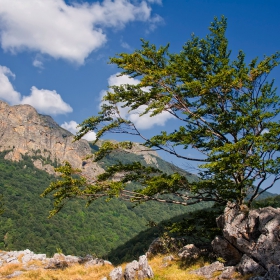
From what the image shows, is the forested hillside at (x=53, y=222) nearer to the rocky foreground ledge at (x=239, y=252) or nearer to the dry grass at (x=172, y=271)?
the dry grass at (x=172, y=271)

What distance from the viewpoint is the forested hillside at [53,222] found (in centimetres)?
10381

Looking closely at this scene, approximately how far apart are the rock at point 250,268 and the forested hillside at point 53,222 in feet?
214

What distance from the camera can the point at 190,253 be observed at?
38.7 feet

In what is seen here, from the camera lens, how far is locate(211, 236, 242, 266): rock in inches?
393

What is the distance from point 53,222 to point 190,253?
13373 centimetres

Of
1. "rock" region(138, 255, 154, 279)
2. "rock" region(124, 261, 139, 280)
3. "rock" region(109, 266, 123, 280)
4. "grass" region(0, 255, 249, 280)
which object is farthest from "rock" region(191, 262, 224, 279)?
"rock" region(109, 266, 123, 280)

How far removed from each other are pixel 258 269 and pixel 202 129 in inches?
258

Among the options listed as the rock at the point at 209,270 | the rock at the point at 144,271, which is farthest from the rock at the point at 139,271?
the rock at the point at 209,270

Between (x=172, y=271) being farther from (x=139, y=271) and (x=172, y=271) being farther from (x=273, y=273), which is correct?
(x=273, y=273)

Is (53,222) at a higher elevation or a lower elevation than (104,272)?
lower

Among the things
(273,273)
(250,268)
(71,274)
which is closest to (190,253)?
(250,268)

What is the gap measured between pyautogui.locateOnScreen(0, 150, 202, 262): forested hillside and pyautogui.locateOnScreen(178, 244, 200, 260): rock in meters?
61.4

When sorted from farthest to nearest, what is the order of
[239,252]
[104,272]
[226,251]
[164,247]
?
[164,247]
[104,272]
[226,251]
[239,252]

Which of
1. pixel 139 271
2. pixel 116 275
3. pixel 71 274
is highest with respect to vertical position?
pixel 139 271
